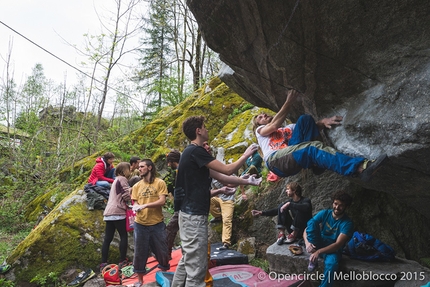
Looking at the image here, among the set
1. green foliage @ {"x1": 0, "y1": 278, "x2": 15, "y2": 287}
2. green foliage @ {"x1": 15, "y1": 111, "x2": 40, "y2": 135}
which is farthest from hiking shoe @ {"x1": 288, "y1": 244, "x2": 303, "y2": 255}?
green foliage @ {"x1": 15, "y1": 111, "x2": 40, "y2": 135}

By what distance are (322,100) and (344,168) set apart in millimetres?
1095

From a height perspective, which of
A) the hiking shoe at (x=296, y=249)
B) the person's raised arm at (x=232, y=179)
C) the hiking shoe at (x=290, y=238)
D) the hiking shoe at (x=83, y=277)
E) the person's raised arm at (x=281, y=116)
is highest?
the person's raised arm at (x=281, y=116)

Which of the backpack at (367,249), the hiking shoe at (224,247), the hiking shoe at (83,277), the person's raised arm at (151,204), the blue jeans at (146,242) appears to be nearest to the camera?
the backpack at (367,249)

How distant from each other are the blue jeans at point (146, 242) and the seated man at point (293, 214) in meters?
1.62

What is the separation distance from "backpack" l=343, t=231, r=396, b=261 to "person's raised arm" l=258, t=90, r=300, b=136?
7.04ft

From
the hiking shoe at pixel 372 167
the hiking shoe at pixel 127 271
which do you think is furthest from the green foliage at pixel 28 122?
the hiking shoe at pixel 372 167

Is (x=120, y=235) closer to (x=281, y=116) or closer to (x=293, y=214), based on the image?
(x=293, y=214)

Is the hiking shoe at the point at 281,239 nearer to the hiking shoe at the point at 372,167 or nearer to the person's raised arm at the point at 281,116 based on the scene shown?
the person's raised arm at the point at 281,116

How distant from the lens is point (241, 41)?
4270 millimetres

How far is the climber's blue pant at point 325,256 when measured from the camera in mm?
4457

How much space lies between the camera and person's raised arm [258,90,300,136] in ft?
13.5

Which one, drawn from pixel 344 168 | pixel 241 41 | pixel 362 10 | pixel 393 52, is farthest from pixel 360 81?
pixel 241 41

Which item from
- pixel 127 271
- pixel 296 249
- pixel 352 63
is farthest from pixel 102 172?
pixel 352 63

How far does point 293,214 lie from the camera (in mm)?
5684
